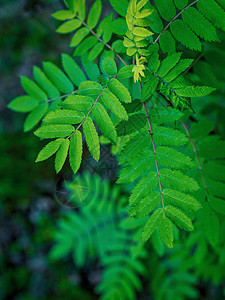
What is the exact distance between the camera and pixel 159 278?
8.05ft

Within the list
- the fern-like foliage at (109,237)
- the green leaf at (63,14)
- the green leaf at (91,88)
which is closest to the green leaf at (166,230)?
the green leaf at (91,88)

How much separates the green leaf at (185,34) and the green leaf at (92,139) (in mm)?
394

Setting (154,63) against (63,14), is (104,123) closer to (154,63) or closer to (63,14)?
(154,63)

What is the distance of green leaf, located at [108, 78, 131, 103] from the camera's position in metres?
0.89

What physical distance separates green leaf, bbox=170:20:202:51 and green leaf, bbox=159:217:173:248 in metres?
0.55

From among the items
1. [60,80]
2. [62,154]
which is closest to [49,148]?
[62,154]

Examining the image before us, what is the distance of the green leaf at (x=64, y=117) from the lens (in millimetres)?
901

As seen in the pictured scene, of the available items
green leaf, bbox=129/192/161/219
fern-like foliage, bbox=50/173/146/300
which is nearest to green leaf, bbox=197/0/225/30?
green leaf, bbox=129/192/161/219

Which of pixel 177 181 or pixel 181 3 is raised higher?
pixel 181 3

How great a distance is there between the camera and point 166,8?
93 cm

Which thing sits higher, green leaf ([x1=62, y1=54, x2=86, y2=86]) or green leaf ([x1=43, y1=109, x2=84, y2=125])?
green leaf ([x1=62, y1=54, x2=86, y2=86])

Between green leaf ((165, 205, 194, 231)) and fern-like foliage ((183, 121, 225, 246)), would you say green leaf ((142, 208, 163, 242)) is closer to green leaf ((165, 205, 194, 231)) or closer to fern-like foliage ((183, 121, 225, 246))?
green leaf ((165, 205, 194, 231))

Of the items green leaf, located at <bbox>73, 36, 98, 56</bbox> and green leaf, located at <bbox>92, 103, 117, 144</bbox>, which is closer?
green leaf, located at <bbox>92, 103, 117, 144</bbox>

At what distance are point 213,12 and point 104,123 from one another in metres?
0.47
